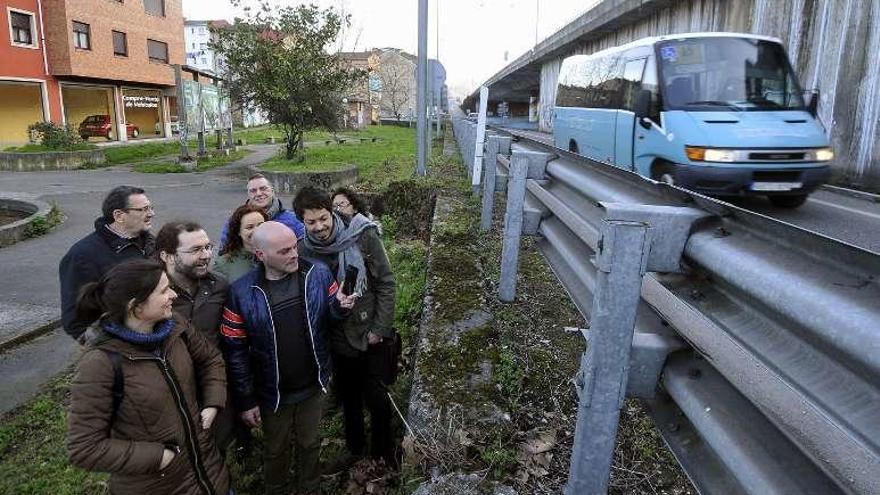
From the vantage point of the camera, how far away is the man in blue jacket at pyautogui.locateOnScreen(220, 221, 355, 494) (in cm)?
304

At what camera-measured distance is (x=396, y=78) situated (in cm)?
8006

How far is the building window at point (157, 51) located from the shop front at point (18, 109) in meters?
7.85

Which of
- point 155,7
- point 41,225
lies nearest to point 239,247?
point 41,225

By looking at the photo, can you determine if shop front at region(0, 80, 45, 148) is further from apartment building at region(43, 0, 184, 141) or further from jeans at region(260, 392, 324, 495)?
jeans at region(260, 392, 324, 495)

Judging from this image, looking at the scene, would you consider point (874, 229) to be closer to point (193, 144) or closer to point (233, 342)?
point (233, 342)

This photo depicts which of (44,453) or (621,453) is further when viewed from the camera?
(44,453)

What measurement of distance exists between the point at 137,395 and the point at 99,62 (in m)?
37.8

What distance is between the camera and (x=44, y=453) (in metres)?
3.76

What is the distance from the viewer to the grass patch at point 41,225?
31.8ft

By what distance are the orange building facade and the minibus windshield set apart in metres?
29.8

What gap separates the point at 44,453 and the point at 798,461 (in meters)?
4.25

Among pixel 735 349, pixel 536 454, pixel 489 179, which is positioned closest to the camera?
pixel 735 349

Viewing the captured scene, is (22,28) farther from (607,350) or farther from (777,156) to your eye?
(607,350)

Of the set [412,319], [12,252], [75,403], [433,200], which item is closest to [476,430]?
[75,403]
